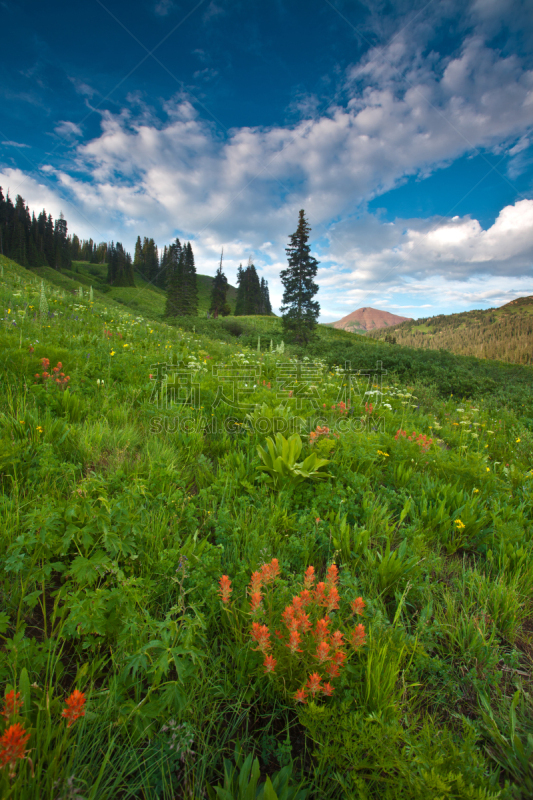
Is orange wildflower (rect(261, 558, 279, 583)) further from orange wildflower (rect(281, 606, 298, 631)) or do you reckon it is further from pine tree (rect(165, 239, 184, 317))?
pine tree (rect(165, 239, 184, 317))

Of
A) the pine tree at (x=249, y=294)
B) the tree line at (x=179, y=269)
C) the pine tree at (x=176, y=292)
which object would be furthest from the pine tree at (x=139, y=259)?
the pine tree at (x=176, y=292)

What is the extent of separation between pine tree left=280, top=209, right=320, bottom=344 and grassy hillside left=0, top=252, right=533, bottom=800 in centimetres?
1882

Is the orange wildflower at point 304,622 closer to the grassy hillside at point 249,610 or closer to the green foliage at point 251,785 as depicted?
the grassy hillside at point 249,610

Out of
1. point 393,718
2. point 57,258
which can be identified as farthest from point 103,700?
point 57,258

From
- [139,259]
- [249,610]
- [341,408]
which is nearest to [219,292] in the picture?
[341,408]

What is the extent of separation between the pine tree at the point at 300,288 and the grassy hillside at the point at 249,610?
61.8 ft

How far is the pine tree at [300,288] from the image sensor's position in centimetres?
2198

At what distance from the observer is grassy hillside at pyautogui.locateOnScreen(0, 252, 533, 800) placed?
1.20 m

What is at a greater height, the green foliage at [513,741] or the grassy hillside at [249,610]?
the grassy hillside at [249,610]

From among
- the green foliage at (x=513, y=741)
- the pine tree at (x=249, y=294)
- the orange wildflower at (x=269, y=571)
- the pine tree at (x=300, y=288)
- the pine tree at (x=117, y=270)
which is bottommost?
the green foliage at (x=513, y=741)

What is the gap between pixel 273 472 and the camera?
313 cm

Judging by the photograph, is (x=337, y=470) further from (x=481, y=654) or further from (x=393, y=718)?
(x=393, y=718)

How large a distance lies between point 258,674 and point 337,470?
2063 mm

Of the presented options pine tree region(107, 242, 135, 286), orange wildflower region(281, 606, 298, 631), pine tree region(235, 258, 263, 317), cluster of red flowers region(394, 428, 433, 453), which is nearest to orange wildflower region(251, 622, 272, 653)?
orange wildflower region(281, 606, 298, 631)
